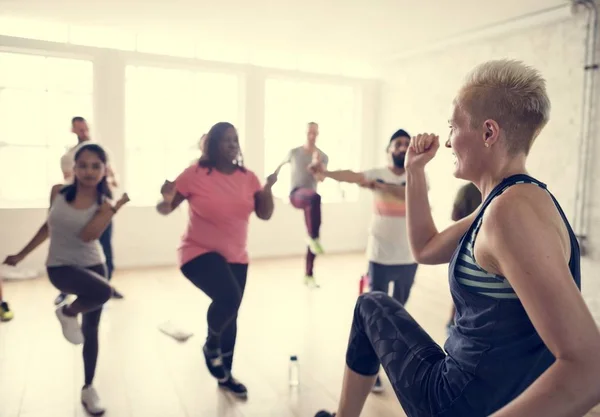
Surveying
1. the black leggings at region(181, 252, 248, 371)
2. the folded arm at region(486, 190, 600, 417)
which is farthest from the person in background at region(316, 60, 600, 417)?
the black leggings at region(181, 252, 248, 371)

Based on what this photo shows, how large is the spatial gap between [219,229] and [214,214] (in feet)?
0.28

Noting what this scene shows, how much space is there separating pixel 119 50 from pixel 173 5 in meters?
1.80

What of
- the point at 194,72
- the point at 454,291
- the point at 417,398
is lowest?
the point at 417,398

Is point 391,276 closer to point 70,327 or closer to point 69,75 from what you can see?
point 70,327

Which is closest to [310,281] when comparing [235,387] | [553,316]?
[235,387]

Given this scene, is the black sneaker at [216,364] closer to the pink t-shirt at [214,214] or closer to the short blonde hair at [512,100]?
the pink t-shirt at [214,214]

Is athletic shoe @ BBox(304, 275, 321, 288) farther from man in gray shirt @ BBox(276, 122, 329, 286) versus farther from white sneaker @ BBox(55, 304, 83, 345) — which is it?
white sneaker @ BBox(55, 304, 83, 345)

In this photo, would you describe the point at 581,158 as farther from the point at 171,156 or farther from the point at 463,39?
the point at 171,156

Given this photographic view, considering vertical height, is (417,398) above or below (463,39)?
below

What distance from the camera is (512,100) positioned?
1032mm

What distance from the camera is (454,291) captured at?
3.67 feet

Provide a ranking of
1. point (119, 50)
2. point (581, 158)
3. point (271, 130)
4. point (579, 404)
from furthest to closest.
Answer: point (271, 130), point (119, 50), point (581, 158), point (579, 404)

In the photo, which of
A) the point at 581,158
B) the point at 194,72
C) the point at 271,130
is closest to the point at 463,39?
the point at 581,158

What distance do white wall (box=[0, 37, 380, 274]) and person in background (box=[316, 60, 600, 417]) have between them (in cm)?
501
